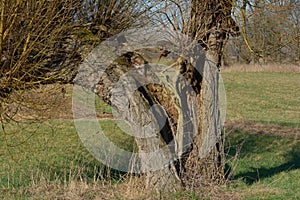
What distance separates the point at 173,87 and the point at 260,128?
8406 millimetres

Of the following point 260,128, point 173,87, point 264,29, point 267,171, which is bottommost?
point 267,171

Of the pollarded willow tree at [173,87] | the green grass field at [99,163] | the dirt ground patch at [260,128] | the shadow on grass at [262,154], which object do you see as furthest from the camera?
the dirt ground patch at [260,128]

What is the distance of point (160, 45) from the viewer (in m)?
6.58

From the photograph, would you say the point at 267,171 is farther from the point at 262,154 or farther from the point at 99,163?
the point at 99,163

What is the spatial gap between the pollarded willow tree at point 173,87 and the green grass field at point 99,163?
506 mm

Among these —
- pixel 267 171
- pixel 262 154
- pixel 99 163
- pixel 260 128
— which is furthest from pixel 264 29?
pixel 260 128

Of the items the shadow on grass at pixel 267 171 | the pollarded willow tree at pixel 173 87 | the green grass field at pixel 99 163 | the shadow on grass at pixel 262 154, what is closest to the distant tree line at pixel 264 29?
the pollarded willow tree at pixel 173 87

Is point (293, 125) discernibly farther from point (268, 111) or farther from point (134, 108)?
point (134, 108)

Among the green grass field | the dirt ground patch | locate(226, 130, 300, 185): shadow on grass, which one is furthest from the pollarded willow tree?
the dirt ground patch

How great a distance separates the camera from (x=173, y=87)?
7.03 meters

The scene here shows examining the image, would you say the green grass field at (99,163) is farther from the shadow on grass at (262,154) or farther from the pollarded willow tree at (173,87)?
the pollarded willow tree at (173,87)

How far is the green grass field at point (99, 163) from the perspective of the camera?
22.4ft

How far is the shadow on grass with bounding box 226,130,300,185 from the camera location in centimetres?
1019

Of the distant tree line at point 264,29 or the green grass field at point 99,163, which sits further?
the green grass field at point 99,163
